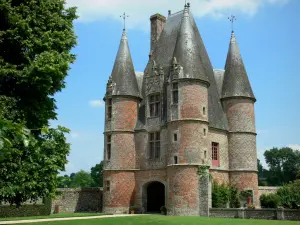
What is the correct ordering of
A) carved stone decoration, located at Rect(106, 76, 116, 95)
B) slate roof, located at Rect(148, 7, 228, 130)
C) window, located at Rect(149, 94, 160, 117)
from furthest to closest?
carved stone decoration, located at Rect(106, 76, 116, 95) → slate roof, located at Rect(148, 7, 228, 130) → window, located at Rect(149, 94, 160, 117)

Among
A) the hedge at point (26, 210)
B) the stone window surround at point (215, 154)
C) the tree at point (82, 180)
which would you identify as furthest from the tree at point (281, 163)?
the hedge at point (26, 210)

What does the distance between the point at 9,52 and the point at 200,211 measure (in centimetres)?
1599

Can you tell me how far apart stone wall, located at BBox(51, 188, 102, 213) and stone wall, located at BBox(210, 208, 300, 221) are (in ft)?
39.5

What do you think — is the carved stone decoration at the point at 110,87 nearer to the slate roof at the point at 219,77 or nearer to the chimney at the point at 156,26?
the chimney at the point at 156,26

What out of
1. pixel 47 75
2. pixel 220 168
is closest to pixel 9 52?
pixel 47 75

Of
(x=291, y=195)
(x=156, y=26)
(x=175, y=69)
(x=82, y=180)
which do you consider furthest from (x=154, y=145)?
(x=82, y=180)

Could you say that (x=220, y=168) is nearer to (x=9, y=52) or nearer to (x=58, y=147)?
(x=58, y=147)

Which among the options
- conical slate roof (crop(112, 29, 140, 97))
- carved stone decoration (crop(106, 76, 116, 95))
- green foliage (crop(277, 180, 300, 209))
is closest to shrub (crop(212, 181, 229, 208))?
green foliage (crop(277, 180, 300, 209))

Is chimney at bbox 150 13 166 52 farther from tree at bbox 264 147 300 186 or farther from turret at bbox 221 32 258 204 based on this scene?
tree at bbox 264 147 300 186

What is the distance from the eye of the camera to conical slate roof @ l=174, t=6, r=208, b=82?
27.7 metres

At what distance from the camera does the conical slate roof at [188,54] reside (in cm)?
2771

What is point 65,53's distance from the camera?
16391mm

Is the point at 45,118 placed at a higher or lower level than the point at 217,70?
lower

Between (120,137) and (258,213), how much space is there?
1217cm
